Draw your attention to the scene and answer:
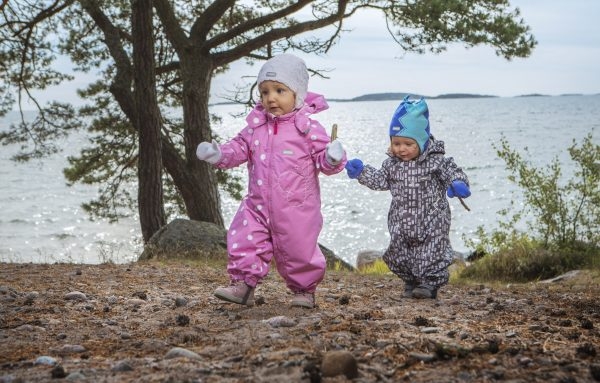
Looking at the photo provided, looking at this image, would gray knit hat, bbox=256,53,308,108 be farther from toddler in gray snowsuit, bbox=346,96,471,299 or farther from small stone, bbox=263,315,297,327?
small stone, bbox=263,315,297,327

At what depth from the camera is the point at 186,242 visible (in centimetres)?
1057

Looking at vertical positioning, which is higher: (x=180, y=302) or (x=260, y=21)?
(x=260, y=21)

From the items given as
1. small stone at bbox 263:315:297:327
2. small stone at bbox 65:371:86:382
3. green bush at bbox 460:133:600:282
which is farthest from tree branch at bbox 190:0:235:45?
small stone at bbox 65:371:86:382

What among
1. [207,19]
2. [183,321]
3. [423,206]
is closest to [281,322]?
[183,321]

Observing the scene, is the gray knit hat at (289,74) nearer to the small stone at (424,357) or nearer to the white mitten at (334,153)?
the white mitten at (334,153)

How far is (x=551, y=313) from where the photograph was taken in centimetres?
547

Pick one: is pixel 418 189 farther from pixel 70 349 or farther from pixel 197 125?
pixel 197 125

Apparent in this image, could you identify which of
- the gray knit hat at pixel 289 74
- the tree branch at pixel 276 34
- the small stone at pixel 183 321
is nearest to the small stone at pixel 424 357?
the small stone at pixel 183 321

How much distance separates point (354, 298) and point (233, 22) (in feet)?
30.9

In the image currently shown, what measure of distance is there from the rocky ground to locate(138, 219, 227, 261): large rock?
3.04 meters

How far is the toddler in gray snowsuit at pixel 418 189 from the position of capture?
242 inches

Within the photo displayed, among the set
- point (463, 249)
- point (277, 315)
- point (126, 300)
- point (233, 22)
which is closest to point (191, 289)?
point (126, 300)

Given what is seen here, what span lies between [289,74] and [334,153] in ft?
2.37

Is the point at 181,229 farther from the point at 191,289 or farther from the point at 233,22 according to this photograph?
the point at 233,22
